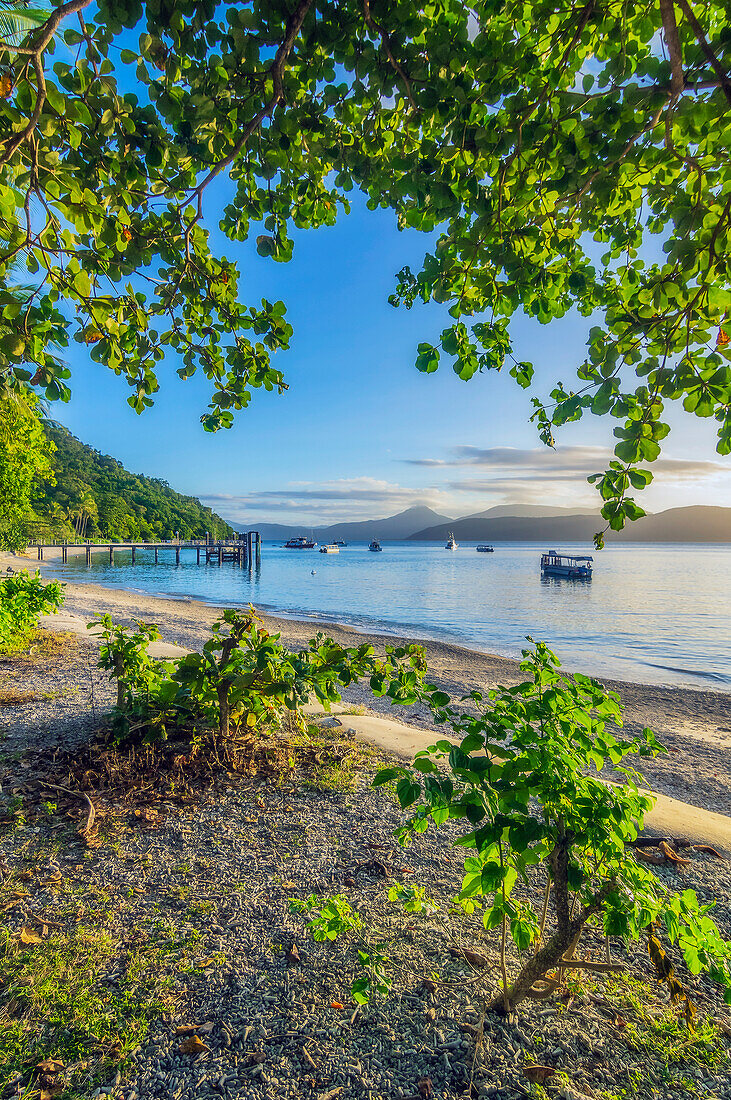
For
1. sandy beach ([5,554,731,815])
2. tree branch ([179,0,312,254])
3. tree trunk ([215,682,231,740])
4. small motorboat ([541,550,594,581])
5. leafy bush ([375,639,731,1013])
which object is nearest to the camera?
leafy bush ([375,639,731,1013])

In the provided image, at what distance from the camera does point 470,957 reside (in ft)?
6.68

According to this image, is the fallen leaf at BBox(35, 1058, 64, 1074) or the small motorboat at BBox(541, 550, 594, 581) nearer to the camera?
the fallen leaf at BBox(35, 1058, 64, 1074)

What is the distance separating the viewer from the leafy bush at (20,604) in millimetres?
6516

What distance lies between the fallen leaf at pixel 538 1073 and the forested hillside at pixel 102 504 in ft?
268

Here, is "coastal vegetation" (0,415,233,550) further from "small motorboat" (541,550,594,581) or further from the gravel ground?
the gravel ground

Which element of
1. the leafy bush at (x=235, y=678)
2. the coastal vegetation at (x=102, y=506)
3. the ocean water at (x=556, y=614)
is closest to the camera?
the leafy bush at (x=235, y=678)

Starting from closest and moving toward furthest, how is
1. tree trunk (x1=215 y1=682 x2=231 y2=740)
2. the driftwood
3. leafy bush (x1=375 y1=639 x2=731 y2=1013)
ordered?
1. leafy bush (x1=375 y1=639 x2=731 y2=1013)
2. the driftwood
3. tree trunk (x1=215 y1=682 x2=231 y2=740)

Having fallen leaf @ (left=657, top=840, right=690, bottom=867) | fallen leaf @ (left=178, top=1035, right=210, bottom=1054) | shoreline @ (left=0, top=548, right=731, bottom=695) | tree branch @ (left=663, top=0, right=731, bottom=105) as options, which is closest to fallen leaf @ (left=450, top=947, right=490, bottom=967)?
fallen leaf @ (left=178, top=1035, right=210, bottom=1054)

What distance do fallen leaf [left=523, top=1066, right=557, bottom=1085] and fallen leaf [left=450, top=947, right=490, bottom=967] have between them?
452mm

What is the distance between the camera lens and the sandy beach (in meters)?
5.85

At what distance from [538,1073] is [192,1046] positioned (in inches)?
44.6

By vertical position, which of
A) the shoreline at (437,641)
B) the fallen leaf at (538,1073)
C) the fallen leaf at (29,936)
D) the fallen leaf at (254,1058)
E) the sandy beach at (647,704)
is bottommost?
the shoreline at (437,641)

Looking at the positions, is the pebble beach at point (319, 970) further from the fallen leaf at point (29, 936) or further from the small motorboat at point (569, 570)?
the small motorboat at point (569, 570)

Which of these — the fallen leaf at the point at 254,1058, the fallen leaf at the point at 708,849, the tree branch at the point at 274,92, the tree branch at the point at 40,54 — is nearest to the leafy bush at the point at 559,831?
the fallen leaf at the point at 254,1058
